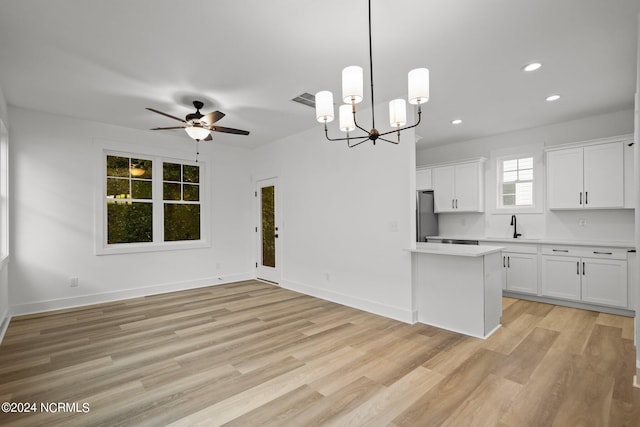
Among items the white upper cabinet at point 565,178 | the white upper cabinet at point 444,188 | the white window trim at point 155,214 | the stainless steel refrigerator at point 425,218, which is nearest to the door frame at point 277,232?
the white window trim at point 155,214

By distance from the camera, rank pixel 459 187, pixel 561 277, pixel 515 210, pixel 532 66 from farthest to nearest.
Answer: pixel 459 187, pixel 515 210, pixel 561 277, pixel 532 66

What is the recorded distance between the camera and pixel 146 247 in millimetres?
5199

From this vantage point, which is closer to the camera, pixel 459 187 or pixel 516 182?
pixel 516 182

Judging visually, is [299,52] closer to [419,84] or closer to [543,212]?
[419,84]

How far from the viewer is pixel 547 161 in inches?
186

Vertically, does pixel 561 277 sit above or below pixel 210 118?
below

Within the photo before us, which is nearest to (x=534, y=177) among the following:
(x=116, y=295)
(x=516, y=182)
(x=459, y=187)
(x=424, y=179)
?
(x=516, y=182)

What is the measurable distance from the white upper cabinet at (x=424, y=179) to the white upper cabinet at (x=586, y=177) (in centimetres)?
190

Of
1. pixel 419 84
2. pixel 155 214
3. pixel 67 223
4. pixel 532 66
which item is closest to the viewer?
pixel 419 84

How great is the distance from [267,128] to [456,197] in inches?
143

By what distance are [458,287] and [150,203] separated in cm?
500

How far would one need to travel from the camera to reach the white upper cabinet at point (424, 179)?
6.05 meters

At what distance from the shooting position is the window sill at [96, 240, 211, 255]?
4.86 meters

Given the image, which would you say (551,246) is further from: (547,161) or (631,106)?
(631,106)
